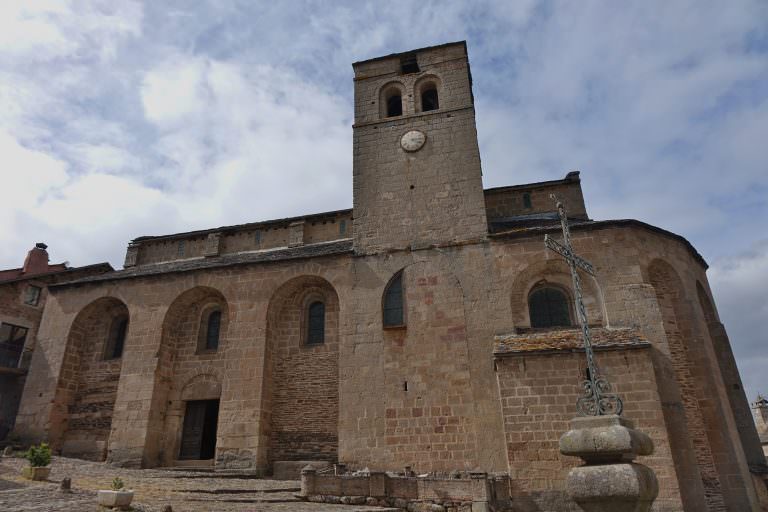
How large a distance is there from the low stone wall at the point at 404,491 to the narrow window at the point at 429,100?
13.8 meters

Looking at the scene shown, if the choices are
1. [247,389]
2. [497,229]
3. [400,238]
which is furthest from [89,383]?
[497,229]

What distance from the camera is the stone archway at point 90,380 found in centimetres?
1733

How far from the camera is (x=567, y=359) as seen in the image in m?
12.9

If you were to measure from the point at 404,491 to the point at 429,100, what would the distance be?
573 inches

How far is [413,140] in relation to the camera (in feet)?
60.1

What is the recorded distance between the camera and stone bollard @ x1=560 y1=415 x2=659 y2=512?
15.7ft

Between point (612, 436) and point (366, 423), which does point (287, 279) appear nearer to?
point (366, 423)

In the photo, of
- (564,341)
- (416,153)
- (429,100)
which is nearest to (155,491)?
(564,341)

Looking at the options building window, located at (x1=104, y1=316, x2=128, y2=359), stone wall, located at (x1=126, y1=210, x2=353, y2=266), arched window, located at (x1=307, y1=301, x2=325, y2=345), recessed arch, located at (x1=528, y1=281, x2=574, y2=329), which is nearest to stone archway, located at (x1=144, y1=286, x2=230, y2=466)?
building window, located at (x1=104, y1=316, x2=128, y2=359)

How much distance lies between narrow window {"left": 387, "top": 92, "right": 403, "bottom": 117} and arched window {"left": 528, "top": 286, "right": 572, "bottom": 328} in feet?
29.4

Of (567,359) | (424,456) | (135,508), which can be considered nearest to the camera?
(135,508)

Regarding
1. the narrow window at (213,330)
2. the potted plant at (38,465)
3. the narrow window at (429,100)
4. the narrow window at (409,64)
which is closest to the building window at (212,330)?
the narrow window at (213,330)

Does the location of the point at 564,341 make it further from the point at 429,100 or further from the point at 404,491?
the point at 429,100

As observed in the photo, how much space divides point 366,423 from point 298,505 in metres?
3.92
